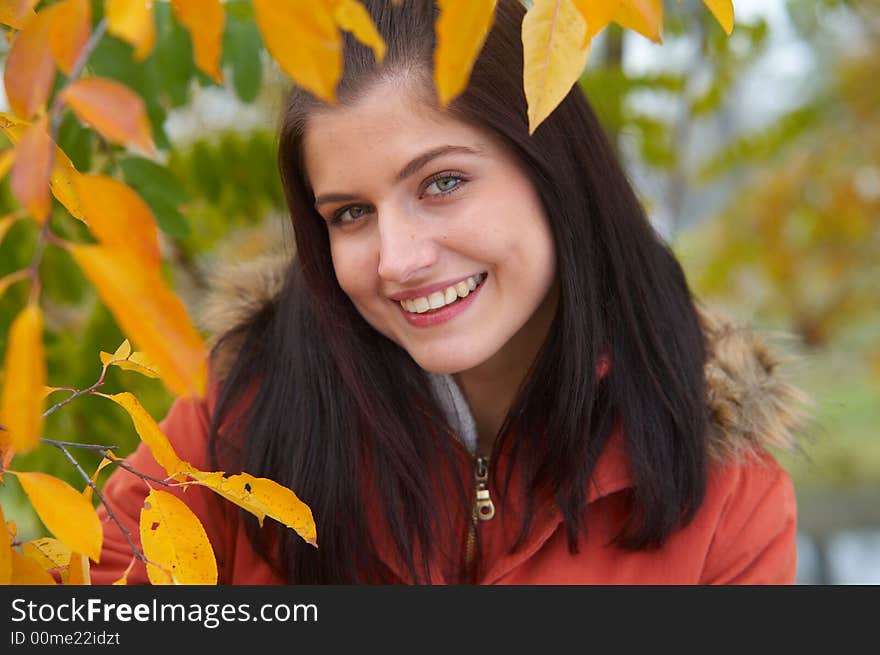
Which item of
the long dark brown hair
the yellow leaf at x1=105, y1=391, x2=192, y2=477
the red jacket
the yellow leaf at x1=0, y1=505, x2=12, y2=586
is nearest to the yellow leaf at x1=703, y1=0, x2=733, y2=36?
the yellow leaf at x1=105, y1=391, x2=192, y2=477

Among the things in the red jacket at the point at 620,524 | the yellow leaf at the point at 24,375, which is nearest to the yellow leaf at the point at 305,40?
the yellow leaf at the point at 24,375

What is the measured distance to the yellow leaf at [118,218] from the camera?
57 centimetres

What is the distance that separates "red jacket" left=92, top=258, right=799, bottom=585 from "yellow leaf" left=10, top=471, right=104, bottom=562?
89 cm

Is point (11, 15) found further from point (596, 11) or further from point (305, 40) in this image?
point (596, 11)

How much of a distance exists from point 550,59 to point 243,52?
1242 millimetres

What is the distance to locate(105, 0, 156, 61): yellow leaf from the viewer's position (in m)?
0.53

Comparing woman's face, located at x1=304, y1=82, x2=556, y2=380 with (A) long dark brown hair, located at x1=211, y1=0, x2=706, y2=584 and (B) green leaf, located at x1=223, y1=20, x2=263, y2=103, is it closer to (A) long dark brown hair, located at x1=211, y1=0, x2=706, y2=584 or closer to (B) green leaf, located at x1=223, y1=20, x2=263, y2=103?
Result: (A) long dark brown hair, located at x1=211, y1=0, x2=706, y2=584

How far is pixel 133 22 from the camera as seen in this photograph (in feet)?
1.76

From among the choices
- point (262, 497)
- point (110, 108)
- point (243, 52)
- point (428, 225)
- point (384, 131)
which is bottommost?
point (262, 497)

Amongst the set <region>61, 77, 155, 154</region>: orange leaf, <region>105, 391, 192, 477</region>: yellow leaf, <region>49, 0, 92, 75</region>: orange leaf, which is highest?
<region>49, 0, 92, 75</region>: orange leaf

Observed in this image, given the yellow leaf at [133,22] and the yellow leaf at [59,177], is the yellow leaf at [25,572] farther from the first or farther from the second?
the yellow leaf at [133,22]

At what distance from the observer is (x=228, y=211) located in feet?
8.20

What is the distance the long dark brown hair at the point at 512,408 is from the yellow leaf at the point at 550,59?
798 millimetres

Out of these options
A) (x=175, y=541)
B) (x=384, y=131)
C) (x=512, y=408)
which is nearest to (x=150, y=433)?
(x=175, y=541)
